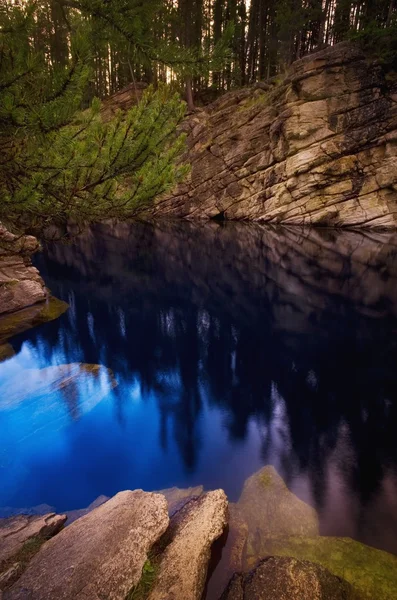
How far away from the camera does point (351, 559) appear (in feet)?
14.3

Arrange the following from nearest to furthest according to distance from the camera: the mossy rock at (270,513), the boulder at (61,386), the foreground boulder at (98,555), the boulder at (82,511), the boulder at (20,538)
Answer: the foreground boulder at (98,555)
the boulder at (20,538)
the mossy rock at (270,513)
the boulder at (82,511)
the boulder at (61,386)

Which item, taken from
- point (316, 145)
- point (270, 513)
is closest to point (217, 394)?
point (270, 513)

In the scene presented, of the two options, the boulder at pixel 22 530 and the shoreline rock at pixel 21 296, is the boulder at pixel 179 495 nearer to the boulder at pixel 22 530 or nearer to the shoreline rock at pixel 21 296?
the boulder at pixel 22 530

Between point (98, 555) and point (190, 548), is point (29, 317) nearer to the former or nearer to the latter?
point (98, 555)

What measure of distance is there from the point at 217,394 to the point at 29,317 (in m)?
9.36

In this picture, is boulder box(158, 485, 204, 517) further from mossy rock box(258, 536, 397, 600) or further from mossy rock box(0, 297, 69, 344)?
mossy rock box(0, 297, 69, 344)

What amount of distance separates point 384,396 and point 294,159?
3083 cm

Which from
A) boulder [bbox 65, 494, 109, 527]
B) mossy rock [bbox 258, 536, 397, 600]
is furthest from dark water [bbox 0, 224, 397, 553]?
mossy rock [bbox 258, 536, 397, 600]

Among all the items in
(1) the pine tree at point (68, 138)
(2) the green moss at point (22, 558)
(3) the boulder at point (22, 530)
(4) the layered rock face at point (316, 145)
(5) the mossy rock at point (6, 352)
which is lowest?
(5) the mossy rock at point (6, 352)

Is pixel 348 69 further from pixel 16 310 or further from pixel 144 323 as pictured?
pixel 16 310

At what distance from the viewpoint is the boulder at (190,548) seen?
3.58 metres

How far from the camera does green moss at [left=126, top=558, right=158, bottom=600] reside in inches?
135

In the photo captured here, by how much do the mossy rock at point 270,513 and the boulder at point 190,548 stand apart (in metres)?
0.52

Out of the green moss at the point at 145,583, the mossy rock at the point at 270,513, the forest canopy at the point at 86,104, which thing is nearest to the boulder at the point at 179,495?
the mossy rock at the point at 270,513
